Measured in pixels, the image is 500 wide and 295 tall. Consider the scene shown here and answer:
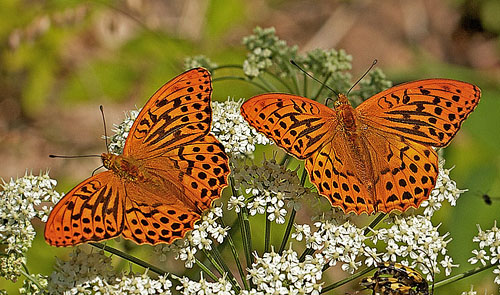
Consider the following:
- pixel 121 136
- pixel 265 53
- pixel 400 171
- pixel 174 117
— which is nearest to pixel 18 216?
pixel 121 136

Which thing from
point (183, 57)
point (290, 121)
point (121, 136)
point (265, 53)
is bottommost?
point (290, 121)

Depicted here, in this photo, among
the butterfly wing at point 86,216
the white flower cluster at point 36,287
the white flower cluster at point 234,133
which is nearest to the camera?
the butterfly wing at point 86,216

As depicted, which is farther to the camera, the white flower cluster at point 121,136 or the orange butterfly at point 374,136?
the white flower cluster at point 121,136

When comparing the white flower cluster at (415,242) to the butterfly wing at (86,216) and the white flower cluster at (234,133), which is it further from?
the butterfly wing at (86,216)

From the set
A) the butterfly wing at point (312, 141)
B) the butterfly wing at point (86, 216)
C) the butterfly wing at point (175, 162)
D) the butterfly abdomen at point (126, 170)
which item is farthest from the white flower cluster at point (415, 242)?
the butterfly wing at point (86, 216)

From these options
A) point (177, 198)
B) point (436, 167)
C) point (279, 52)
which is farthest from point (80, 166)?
point (436, 167)

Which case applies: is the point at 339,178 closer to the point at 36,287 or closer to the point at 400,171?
the point at 400,171

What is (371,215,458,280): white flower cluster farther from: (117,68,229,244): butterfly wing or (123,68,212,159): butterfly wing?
(123,68,212,159): butterfly wing
